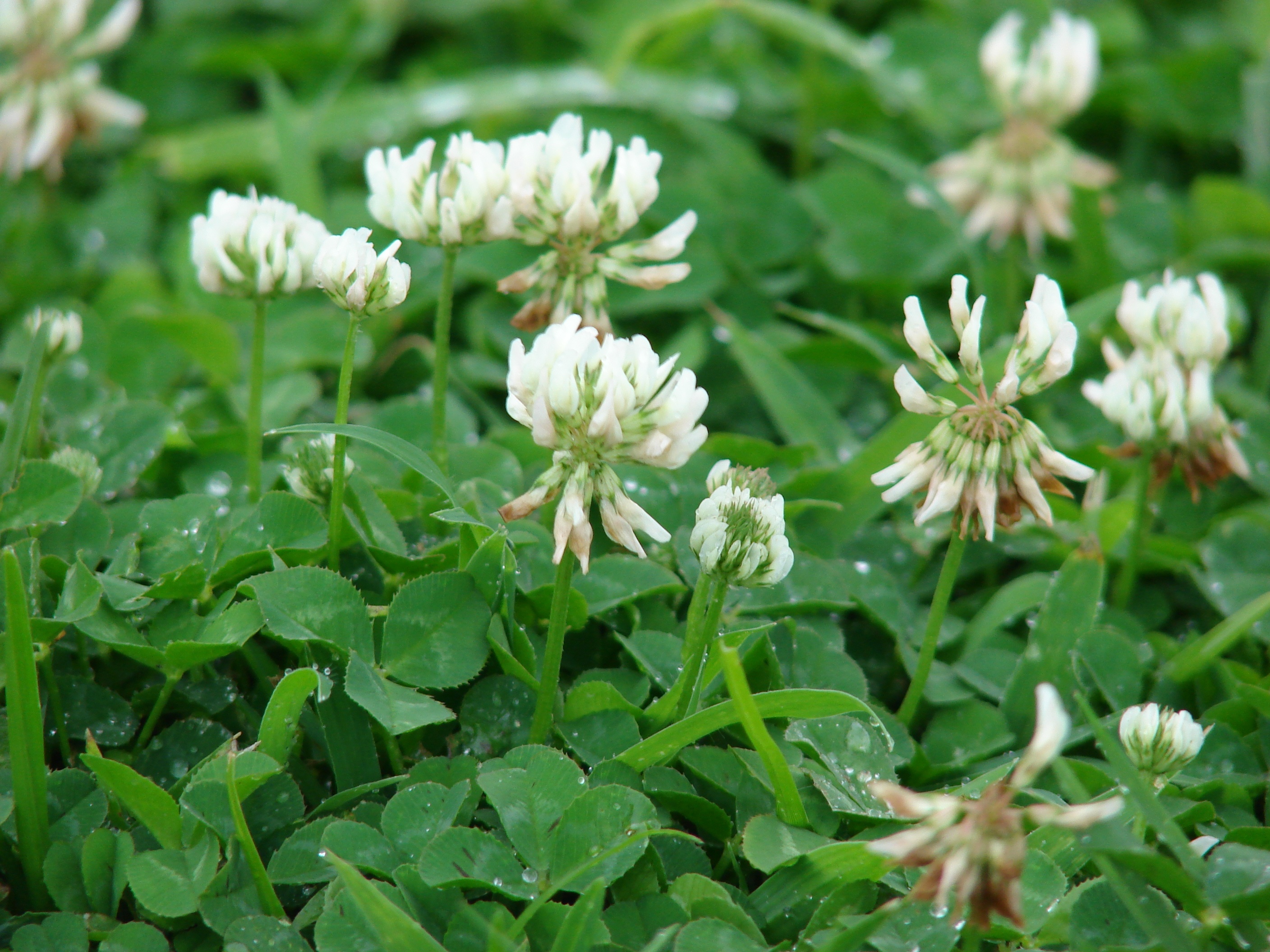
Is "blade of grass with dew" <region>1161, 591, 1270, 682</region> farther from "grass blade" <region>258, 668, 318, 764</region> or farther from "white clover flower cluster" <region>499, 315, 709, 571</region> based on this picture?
"grass blade" <region>258, 668, 318, 764</region>

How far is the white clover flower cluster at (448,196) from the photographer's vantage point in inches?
53.7

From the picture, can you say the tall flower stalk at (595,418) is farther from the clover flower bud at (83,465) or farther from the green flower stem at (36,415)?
the green flower stem at (36,415)

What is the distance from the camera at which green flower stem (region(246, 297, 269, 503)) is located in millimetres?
1494

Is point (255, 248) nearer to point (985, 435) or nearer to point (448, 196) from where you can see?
point (448, 196)

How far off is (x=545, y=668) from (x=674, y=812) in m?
0.23

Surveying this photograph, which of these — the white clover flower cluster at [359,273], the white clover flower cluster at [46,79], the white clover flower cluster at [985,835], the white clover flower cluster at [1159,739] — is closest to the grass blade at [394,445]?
the white clover flower cluster at [359,273]

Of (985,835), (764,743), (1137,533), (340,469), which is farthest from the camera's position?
(1137,533)

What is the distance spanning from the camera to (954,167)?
2426 millimetres

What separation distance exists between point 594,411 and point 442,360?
1.36 ft

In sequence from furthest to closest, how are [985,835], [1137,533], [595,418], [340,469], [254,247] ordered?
[1137,533] → [254,247] → [340,469] → [595,418] → [985,835]

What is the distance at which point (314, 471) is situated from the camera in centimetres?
144

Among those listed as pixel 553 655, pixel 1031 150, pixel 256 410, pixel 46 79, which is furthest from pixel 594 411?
pixel 46 79

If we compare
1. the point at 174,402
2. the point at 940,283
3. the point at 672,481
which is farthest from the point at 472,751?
the point at 940,283

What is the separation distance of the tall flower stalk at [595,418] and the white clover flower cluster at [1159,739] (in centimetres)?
56
